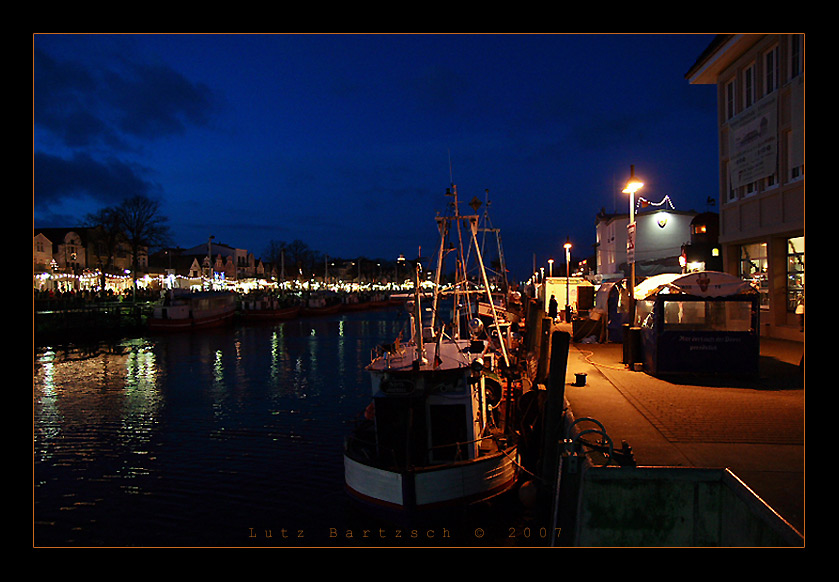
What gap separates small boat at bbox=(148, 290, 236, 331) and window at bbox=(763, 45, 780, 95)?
48.2 metres

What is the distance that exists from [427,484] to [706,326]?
8298 mm

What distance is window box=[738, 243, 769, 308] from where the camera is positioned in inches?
911

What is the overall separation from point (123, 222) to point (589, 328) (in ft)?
210

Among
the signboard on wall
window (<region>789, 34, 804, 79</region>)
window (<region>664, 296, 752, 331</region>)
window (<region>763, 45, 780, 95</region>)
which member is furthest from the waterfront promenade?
window (<region>763, 45, 780, 95</region>)

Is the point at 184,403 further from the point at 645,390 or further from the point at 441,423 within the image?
the point at 645,390

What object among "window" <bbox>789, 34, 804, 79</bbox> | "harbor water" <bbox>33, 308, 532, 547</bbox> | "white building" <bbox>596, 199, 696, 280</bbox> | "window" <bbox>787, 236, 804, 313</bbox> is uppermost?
A: "window" <bbox>789, 34, 804, 79</bbox>

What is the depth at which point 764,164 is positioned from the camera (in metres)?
21.7

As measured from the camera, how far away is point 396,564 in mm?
4832

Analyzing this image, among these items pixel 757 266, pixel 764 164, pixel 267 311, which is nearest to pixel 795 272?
pixel 757 266

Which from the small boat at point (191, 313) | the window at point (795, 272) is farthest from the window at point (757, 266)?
the small boat at point (191, 313)

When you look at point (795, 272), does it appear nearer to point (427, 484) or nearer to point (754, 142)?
point (754, 142)

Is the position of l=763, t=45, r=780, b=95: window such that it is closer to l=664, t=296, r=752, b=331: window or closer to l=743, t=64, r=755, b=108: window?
l=743, t=64, r=755, b=108: window

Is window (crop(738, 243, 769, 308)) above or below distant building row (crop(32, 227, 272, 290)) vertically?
below

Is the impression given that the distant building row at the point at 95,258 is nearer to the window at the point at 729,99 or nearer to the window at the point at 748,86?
the window at the point at 729,99
